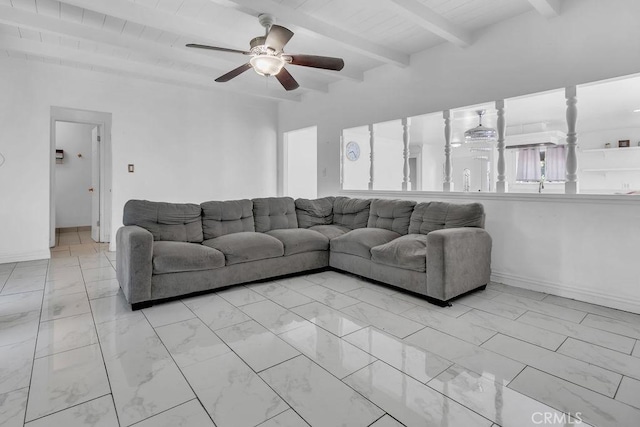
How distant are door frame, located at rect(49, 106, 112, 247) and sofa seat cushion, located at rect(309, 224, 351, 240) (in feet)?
11.0

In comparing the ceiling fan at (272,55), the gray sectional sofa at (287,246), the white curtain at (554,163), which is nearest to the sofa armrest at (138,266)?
the gray sectional sofa at (287,246)

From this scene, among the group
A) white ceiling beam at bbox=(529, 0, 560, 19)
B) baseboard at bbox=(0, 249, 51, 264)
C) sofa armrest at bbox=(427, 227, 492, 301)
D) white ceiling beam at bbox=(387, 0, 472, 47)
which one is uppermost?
white ceiling beam at bbox=(387, 0, 472, 47)

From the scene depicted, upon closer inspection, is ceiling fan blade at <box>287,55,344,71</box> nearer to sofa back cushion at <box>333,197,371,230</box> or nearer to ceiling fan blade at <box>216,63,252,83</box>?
ceiling fan blade at <box>216,63,252,83</box>

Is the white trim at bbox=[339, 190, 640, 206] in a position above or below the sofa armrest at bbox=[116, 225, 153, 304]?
above

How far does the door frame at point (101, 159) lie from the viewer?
478cm

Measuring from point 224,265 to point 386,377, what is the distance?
1903 millimetres

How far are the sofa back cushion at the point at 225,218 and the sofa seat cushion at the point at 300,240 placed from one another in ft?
1.04

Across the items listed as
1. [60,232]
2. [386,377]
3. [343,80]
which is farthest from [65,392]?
[60,232]

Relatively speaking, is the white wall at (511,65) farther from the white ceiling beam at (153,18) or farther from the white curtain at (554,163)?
the white curtain at (554,163)

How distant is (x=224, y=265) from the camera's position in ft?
10.3

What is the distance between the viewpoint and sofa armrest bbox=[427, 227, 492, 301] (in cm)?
272

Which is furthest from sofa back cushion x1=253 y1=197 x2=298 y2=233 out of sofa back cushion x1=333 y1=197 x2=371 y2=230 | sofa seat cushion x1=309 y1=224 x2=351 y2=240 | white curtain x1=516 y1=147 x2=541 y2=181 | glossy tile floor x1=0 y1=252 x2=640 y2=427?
white curtain x1=516 y1=147 x2=541 y2=181

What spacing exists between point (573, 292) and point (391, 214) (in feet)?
6.08

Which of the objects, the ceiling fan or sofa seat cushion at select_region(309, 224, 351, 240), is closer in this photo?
the ceiling fan
